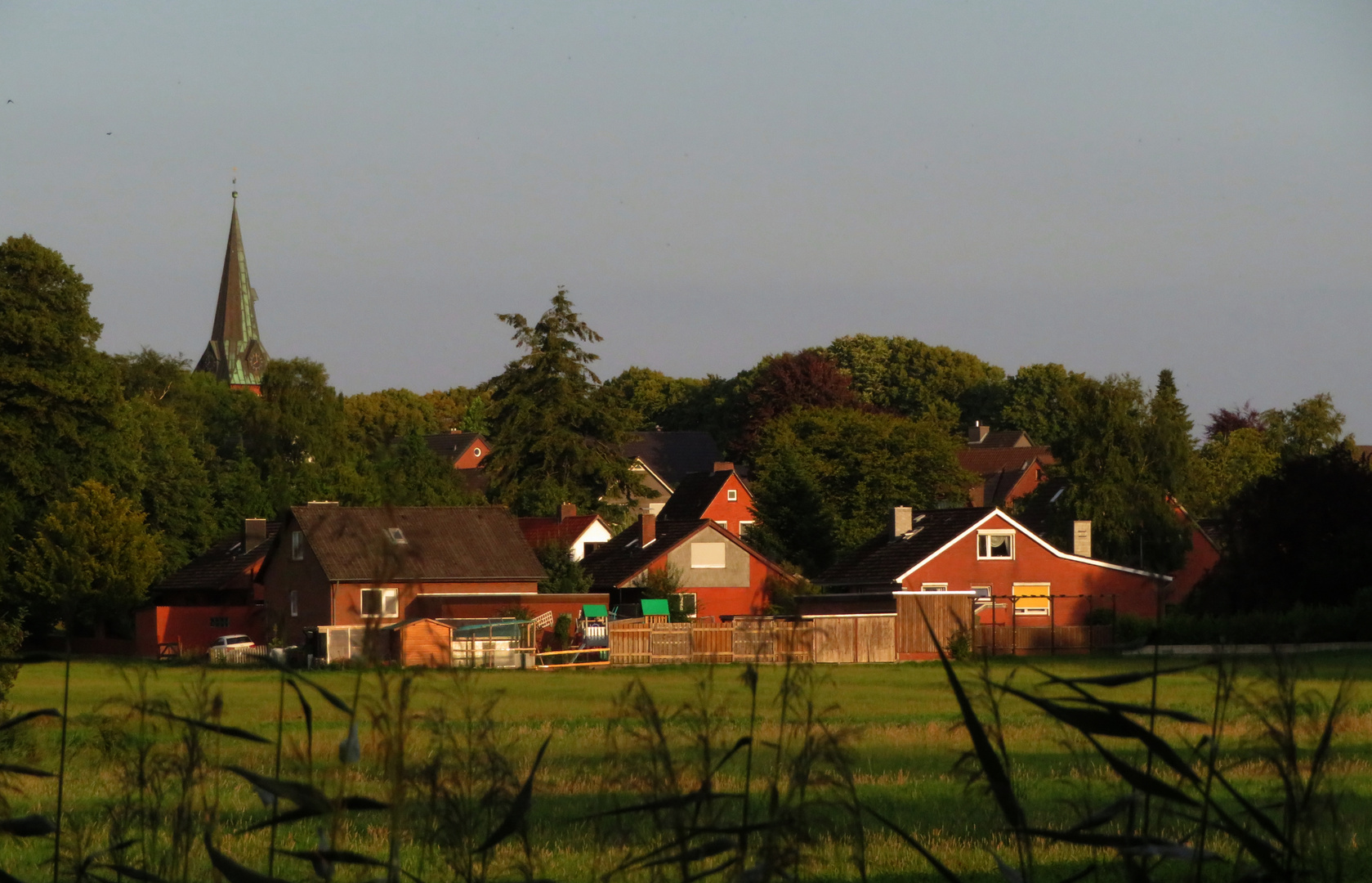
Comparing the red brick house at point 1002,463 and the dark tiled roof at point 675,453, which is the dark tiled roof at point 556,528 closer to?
the red brick house at point 1002,463

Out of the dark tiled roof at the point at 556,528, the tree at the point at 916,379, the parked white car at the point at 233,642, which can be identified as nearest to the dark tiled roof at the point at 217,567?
the parked white car at the point at 233,642

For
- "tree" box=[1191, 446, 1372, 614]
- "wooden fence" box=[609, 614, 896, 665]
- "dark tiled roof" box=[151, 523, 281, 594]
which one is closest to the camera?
"wooden fence" box=[609, 614, 896, 665]

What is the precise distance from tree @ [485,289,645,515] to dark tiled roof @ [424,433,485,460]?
47.2 m

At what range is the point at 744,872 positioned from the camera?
119 inches

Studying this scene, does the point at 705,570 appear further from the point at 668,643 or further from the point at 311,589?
the point at 668,643

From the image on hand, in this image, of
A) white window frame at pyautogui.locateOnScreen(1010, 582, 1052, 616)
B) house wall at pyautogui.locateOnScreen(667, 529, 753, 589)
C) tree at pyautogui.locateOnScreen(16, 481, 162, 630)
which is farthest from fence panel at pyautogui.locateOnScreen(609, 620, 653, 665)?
tree at pyautogui.locateOnScreen(16, 481, 162, 630)

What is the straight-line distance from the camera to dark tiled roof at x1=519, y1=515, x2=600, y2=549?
2975 inches

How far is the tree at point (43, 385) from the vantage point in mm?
60406

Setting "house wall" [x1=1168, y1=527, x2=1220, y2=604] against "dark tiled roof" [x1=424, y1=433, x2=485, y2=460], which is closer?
"house wall" [x1=1168, y1=527, x2=1220, y2=604]

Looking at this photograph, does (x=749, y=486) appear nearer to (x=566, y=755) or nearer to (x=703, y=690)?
(x=566, y=755)

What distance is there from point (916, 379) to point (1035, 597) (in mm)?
80510

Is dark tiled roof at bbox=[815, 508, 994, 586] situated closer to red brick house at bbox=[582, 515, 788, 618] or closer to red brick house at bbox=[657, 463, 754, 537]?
red brick house at bbox=[582, 515, 788, 618]

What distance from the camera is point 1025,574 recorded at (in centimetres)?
5859

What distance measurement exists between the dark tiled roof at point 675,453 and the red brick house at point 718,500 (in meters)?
32.6
